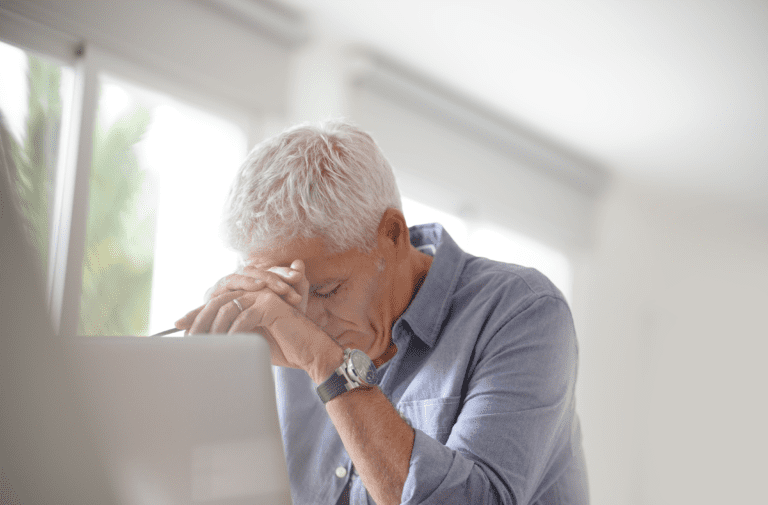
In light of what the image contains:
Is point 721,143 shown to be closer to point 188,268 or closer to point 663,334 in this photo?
point 663,334

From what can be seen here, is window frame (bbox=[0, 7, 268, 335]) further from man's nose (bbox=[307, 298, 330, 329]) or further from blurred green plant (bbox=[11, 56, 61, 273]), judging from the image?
man's nose (bbox=[307, 298, 330, 329])

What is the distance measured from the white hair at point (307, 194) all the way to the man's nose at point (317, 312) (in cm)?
Answer: 9

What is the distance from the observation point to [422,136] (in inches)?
135

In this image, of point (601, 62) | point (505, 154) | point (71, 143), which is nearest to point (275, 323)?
point (71, 143)

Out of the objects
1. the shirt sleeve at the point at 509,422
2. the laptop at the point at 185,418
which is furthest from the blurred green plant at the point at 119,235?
the laptop at the point at 185,418

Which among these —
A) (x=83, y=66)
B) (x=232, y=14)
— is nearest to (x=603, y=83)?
(x=232, y=14)

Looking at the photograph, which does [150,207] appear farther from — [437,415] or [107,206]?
[437,415]

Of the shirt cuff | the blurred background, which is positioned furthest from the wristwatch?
the blurred background

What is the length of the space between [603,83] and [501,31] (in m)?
0.79

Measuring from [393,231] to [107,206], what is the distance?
1503 millimetres

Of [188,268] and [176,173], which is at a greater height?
[176,173]

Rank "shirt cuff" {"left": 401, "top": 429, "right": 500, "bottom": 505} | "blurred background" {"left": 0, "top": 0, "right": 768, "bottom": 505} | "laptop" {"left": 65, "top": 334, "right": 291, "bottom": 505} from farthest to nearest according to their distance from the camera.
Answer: "blurred background" {"left": 0, "top": 0, "right": 768, "bottom": 505} → "shirt cuff" {"left": 401, "top": 429, "right": 500, "bottom": 505} → "laptop" {"left": 65, "top": 334, "right": 291, "bottom": 505}

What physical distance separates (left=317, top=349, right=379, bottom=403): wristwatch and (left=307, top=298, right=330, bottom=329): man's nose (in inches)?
7.6

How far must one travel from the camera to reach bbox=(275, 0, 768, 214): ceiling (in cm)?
270
